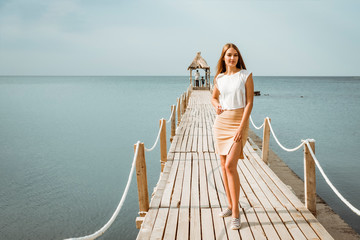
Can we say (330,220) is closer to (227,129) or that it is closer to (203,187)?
(203,187)

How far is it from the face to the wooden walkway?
6.91 feet

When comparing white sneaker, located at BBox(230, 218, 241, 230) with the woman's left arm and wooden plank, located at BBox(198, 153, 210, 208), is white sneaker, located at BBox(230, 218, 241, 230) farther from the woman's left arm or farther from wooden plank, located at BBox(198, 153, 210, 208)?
the woman's left arm

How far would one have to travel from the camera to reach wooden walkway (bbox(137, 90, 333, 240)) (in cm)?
310

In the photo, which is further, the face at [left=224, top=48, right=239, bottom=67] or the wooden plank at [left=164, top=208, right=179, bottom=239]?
the wooden plank at [left=164, top=208, right=179, bottom=239]

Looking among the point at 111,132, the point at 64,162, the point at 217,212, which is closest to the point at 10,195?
the point at 64,162

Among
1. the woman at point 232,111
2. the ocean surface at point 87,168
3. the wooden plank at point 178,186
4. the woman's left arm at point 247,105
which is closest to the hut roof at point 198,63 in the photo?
the ocean surface at point 87,168

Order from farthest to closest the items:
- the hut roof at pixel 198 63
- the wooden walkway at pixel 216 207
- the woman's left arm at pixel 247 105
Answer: the hut roof at pixel 198 63 < the wooden walkway at pixel 216 207 < the woman's left arm at pixel 247 105

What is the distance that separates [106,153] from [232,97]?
1494 cm

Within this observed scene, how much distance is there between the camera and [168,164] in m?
5.75

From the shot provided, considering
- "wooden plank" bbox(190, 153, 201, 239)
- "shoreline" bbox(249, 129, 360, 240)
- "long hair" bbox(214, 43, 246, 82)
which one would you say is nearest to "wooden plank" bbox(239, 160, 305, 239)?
"wooden plank" bbox(190, 153, 201, 239)

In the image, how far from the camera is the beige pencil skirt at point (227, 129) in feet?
9.85

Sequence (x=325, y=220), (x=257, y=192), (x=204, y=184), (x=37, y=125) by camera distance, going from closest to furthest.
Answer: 1. (x=257, y=192)
2. (x=204, y=184)
3. (x=325, y=220)
4. (x=37, y=125)

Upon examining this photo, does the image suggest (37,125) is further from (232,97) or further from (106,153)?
(232,97)

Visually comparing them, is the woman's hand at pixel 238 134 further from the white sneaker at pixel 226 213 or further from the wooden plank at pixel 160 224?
the wooden plank at pixel 160 224
